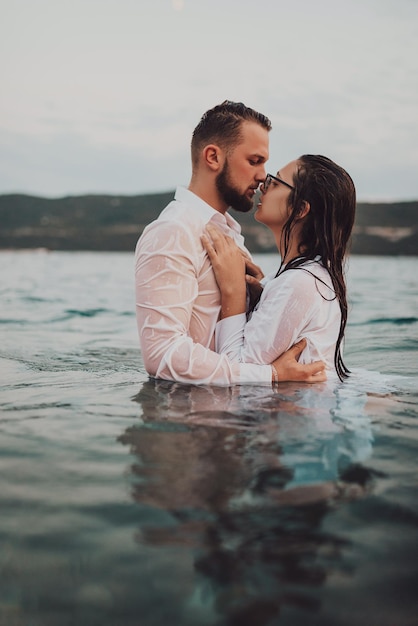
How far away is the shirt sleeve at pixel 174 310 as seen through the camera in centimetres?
436

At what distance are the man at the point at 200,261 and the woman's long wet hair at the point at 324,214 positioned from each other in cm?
37

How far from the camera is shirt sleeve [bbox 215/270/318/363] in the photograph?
14.4 ft

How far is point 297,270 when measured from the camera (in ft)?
14.7

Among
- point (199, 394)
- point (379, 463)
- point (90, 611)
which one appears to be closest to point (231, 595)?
point (90, 611)

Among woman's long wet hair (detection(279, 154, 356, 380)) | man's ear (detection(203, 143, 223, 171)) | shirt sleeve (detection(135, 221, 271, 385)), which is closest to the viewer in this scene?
shirt sleeve (detection(135, 221, 271, 385))

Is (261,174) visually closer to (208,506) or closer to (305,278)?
(305,278)

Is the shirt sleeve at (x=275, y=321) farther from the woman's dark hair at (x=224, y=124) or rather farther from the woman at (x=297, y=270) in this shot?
the woman's dark hair at (x=224, y=124)

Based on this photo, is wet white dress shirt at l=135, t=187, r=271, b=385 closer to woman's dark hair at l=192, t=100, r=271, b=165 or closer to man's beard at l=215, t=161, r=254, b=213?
man's beard at l=215, t=161, r=254, b=213

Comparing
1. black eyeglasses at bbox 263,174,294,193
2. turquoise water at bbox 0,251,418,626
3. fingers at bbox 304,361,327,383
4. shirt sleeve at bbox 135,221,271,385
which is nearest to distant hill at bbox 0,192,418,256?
black eyeglasses at bbox 263,174,294,193

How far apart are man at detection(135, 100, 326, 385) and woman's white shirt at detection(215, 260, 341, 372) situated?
97mm

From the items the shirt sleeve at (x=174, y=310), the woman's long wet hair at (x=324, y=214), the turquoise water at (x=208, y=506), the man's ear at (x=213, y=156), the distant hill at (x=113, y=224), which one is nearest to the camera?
the turquoise water at (x=208, y=506)

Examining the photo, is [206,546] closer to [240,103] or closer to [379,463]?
[379,463]

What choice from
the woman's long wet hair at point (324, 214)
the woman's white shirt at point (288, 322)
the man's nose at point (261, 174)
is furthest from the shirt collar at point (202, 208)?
the woman's white shirt at point (288, 322)

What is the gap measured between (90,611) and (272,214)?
3.32 m
